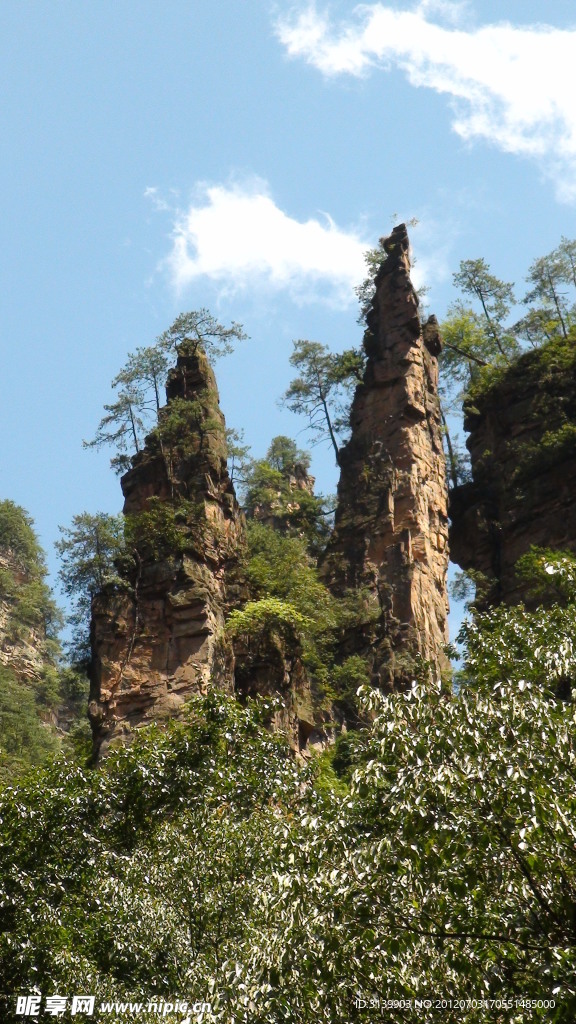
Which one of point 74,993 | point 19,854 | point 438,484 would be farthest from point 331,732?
point 74,993

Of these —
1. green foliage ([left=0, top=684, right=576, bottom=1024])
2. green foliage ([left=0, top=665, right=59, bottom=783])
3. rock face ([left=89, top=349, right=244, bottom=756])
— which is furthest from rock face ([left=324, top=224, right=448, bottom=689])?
green foliage ([left=0, top=684, right=576, bottom=1024])

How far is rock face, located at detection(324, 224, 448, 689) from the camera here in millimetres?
41844

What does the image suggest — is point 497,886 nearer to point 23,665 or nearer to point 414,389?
point 414,389

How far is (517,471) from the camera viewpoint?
4725 centimetres

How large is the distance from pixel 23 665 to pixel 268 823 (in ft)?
191

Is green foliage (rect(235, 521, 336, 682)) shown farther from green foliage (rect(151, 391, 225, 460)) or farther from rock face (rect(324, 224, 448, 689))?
green foliage (rect(151, 391, 225, 460))

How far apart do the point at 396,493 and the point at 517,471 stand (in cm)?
578

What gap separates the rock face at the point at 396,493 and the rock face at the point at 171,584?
17.1 ft

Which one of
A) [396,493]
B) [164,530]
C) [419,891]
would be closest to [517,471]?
[396,493]

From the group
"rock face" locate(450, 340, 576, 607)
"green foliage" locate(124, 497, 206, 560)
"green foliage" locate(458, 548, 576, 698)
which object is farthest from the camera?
"rock face" locate(450, 340, 576, 607)

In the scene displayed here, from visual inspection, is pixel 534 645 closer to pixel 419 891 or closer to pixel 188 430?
pixel 419 891

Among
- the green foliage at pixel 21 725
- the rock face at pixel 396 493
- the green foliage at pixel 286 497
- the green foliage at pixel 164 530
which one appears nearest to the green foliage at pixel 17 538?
the green foliage at pixel 21 725

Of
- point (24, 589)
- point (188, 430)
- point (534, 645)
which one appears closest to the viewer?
point (534, 645)

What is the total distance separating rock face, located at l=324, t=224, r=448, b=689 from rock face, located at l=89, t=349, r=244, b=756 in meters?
5.20
